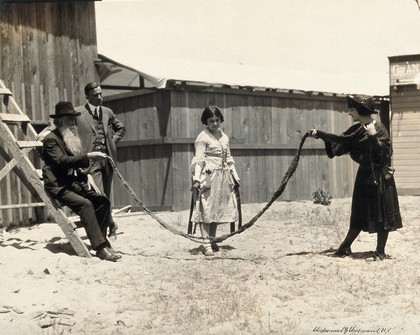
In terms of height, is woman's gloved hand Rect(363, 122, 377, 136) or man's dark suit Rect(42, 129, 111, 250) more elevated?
woman's gloved hand Rect(363, 122, 377, 136)

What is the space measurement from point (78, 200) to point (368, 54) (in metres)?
43.2

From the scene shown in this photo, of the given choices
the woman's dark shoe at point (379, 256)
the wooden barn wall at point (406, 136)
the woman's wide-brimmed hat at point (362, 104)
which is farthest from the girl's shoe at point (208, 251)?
the wooden barn wall at point (406, 136)

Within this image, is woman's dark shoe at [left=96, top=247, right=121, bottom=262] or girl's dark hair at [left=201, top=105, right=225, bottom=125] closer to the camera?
woman's dark shoe at [left=96, top=247, right=121, bottom=262]

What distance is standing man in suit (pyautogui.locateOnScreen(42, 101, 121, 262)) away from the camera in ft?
22.4

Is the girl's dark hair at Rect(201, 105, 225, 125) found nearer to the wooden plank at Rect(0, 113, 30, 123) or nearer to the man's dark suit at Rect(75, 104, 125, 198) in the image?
the man's dark suit at Rect(75, 104, 125, 198)

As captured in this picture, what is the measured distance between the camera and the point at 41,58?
32.4ft

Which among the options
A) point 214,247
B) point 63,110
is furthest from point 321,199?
point 63,110

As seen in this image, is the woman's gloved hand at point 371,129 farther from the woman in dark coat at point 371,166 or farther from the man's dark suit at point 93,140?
the man's dark suit at point 93,140

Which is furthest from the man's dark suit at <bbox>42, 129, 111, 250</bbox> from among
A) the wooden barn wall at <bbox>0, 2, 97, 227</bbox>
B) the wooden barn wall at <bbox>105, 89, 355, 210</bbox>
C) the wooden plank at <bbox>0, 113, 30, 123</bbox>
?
the wooden barn wall at <bbox>105, 89, 355, 210</bbox>

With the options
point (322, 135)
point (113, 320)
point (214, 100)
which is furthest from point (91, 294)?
point (214, 100)

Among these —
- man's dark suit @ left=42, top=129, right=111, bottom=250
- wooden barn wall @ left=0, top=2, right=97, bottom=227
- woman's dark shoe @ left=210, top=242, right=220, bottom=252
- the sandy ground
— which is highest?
wooden barn wall @ left=0, top=2, right=97, bottom=227

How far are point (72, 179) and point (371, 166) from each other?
3494 millimetres

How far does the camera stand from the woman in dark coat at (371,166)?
6.79 m

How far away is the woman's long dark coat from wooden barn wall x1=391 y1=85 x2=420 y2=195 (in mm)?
9830
